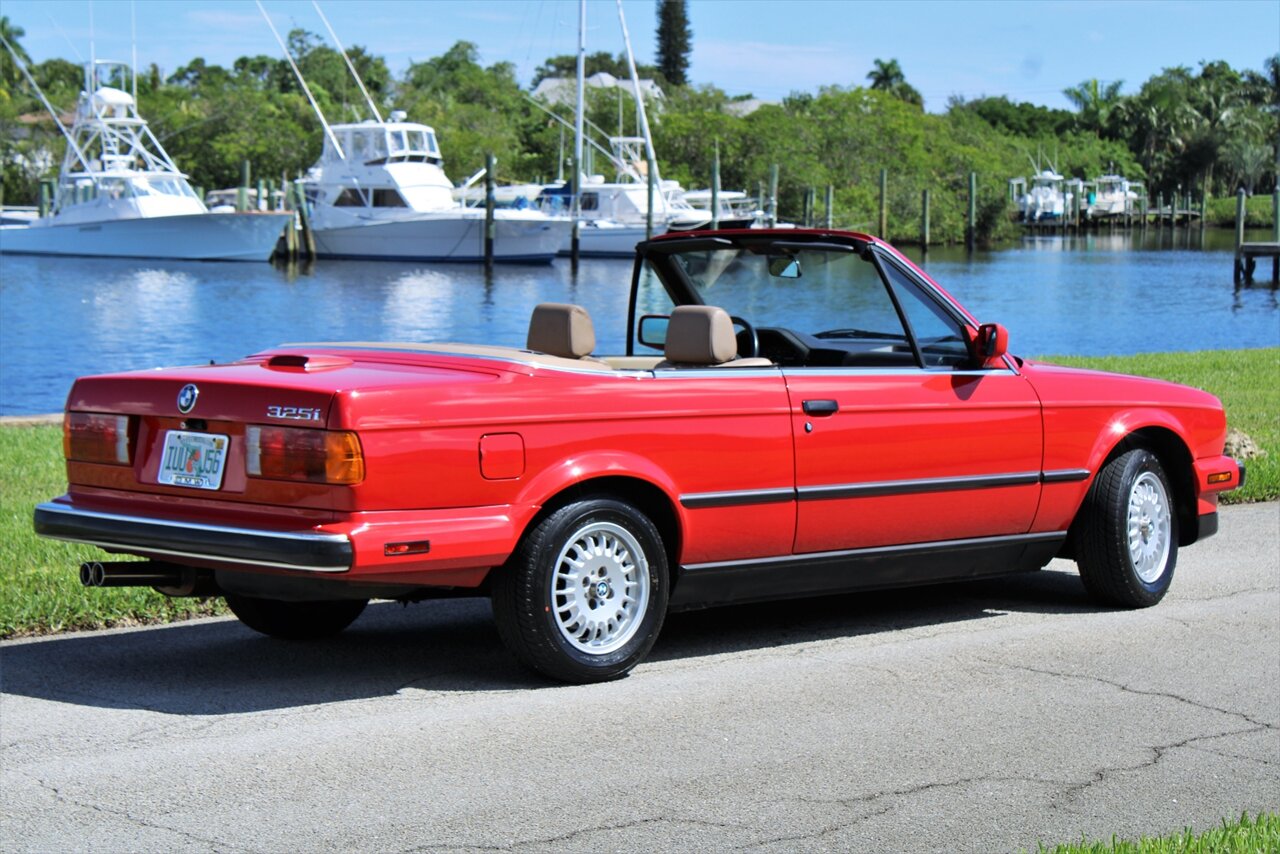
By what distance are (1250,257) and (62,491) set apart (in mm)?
52367

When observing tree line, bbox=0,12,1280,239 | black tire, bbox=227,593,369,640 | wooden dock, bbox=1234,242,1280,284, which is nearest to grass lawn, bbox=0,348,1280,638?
black tire, bbox=227,593,369,640

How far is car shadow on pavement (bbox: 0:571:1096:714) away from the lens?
20.4 ft

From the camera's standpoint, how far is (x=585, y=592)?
6.19 metres

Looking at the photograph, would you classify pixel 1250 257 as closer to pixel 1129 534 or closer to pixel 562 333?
pixel 1129 534

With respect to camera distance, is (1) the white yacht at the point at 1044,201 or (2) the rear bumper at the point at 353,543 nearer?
(2) the rear bumper at the point at 353,543

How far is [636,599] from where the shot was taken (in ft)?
20.8

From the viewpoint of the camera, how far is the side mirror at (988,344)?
7348mm

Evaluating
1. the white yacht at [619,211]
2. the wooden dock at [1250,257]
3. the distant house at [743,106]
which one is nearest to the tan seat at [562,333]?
the wooden dock at [1250,257]

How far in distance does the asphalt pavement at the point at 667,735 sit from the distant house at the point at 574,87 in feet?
Result: 312

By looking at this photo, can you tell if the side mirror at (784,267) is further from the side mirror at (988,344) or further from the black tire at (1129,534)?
the black tire at (1129,534)

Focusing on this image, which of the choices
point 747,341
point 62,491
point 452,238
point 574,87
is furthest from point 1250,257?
point 574,87

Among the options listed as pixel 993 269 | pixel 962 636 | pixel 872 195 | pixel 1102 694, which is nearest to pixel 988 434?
pixel 962 636

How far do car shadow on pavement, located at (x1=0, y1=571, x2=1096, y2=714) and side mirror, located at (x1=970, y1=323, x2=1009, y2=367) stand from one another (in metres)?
1.16

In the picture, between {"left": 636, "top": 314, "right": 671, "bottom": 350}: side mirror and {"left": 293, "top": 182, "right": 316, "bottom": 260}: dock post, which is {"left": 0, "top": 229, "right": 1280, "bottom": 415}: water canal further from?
{"left": 636, "top": 314, "right": 671, "bottom": 350}: side mirror
